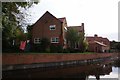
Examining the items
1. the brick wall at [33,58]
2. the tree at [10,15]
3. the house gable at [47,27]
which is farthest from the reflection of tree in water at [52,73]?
the house gable at [47,27]

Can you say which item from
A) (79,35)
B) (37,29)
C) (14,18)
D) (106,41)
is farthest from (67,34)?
(106,41)

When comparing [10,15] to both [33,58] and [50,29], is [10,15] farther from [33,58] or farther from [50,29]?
[50,29]

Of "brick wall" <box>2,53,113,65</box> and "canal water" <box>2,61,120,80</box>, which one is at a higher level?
"brick wall" <box>2,53,113,65</box>

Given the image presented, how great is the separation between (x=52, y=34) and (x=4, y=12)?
27098mm

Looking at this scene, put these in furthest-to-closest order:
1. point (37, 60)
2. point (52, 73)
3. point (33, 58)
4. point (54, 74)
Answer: point (37, 60) < point (33, 58) < point (52, 73) < point (54, 74)

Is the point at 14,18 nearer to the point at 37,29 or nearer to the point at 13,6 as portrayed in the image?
the point at 13,6

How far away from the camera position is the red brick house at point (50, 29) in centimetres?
4612

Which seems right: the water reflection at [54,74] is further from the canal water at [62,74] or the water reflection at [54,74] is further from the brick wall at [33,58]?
the brick wall at [33,58]

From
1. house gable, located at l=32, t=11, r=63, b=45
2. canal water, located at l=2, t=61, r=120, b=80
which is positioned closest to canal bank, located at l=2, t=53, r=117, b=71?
canal water, located at l=2, t=61, r=120, b=80

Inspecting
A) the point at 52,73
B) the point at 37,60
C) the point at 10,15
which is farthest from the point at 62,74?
the point at 10,15

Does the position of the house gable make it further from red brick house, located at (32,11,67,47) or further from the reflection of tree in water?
the reflection of tree in water

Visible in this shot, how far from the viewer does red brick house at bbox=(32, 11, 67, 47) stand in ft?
151

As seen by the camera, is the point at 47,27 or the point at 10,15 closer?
the point at 10,15

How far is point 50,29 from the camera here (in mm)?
A: 46844
